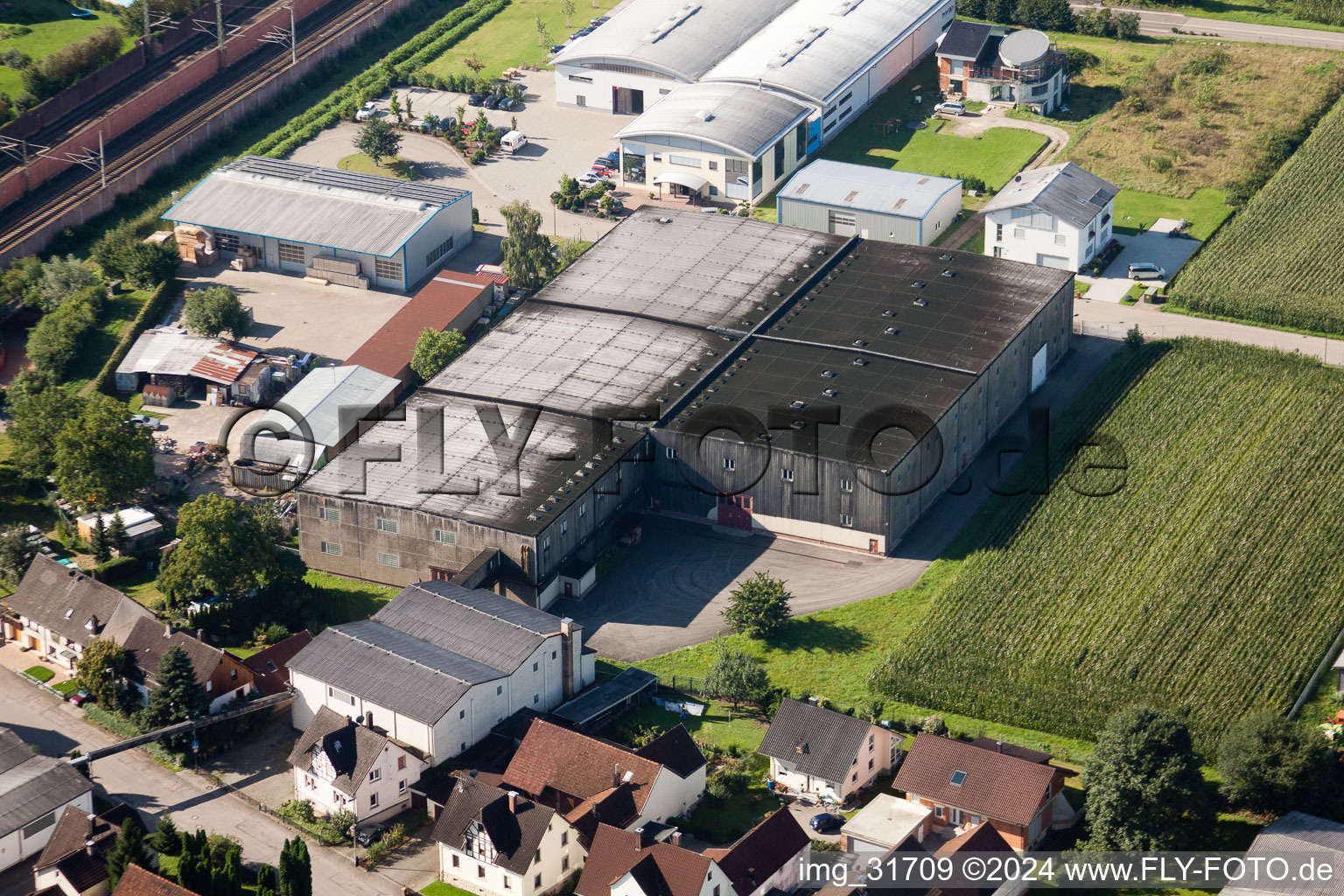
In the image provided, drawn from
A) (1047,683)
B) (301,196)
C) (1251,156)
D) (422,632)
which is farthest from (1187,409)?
(301,196)

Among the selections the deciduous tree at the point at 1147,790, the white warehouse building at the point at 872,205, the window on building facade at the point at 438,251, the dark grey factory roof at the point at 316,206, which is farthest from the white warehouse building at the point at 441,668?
the white warehouse building at the point at 872,205

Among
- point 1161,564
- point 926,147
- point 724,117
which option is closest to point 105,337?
point 724,117

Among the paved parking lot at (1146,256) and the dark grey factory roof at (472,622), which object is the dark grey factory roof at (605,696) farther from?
the paved parking lot at (1146,256)

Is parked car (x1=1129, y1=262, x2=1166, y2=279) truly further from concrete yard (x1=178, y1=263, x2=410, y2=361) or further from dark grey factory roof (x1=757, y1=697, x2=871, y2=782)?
dark grey factory roof (x1=757, y1=697, x2=871, y2=782)

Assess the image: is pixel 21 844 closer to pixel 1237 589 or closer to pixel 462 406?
pixel 462 406

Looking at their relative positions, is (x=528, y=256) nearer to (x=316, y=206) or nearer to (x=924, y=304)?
(x=316, y=206)

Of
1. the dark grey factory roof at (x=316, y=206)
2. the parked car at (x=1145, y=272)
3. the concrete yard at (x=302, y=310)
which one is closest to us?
the concrete yard at (x=302, y=310)
